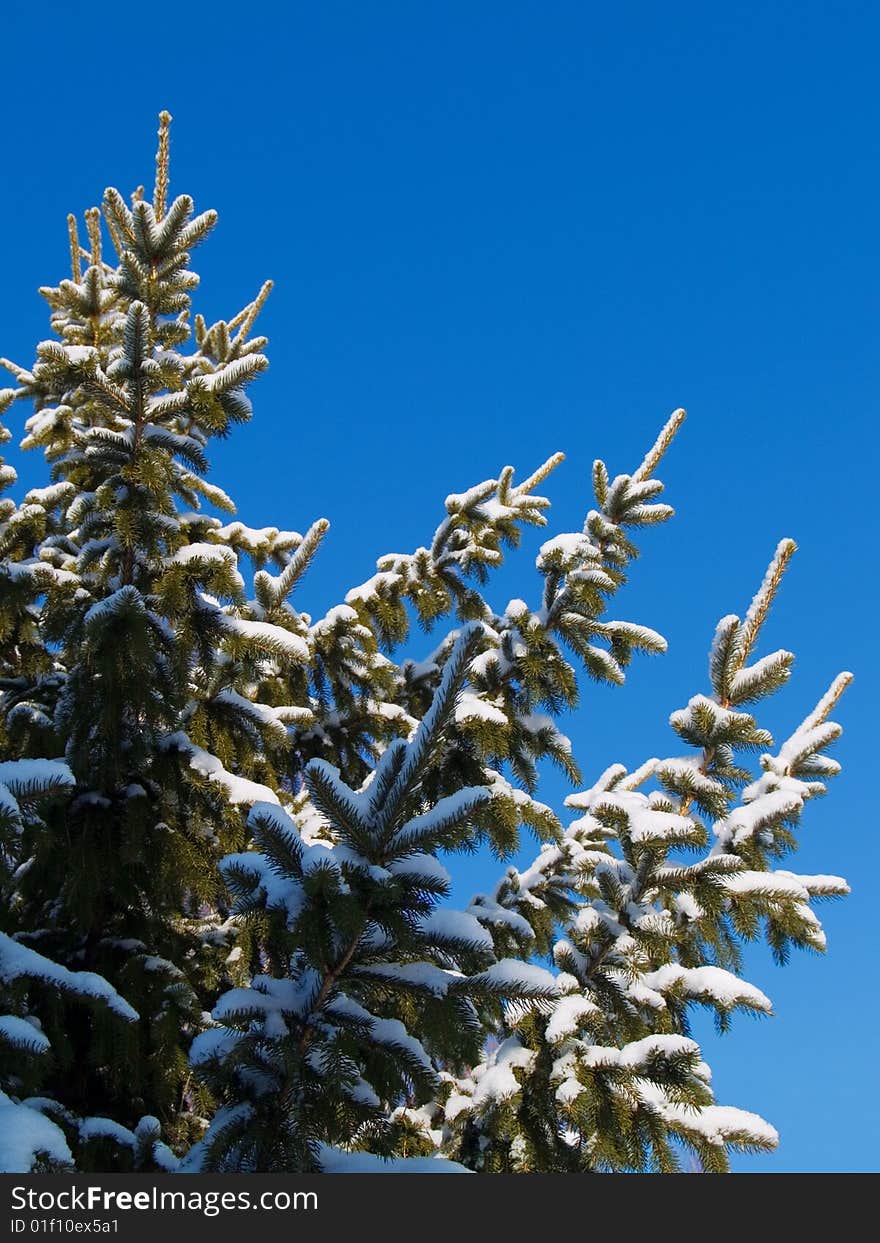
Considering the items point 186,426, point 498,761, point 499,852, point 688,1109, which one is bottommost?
point 688,1109

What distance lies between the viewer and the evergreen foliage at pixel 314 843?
113 inches

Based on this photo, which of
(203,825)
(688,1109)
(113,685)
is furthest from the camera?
(203,825)

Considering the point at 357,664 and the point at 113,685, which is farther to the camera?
the point at 357,664

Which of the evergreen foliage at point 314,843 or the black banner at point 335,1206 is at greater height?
the evergreen foliage at point 314,843

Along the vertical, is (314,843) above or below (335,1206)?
above

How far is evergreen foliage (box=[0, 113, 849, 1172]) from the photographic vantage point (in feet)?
9.38

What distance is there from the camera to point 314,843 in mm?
3846

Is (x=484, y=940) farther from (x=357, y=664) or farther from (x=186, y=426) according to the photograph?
(x=186, y=426)

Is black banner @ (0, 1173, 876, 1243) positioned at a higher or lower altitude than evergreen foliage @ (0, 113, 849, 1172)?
lower

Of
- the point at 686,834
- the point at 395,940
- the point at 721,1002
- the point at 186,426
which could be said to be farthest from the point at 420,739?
the point at 186,426

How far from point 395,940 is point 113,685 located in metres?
2.34

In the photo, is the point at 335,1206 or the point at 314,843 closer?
the point at 335,1206

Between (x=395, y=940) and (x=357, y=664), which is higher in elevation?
(x=357, y=664)

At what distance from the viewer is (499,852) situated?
467 cm
